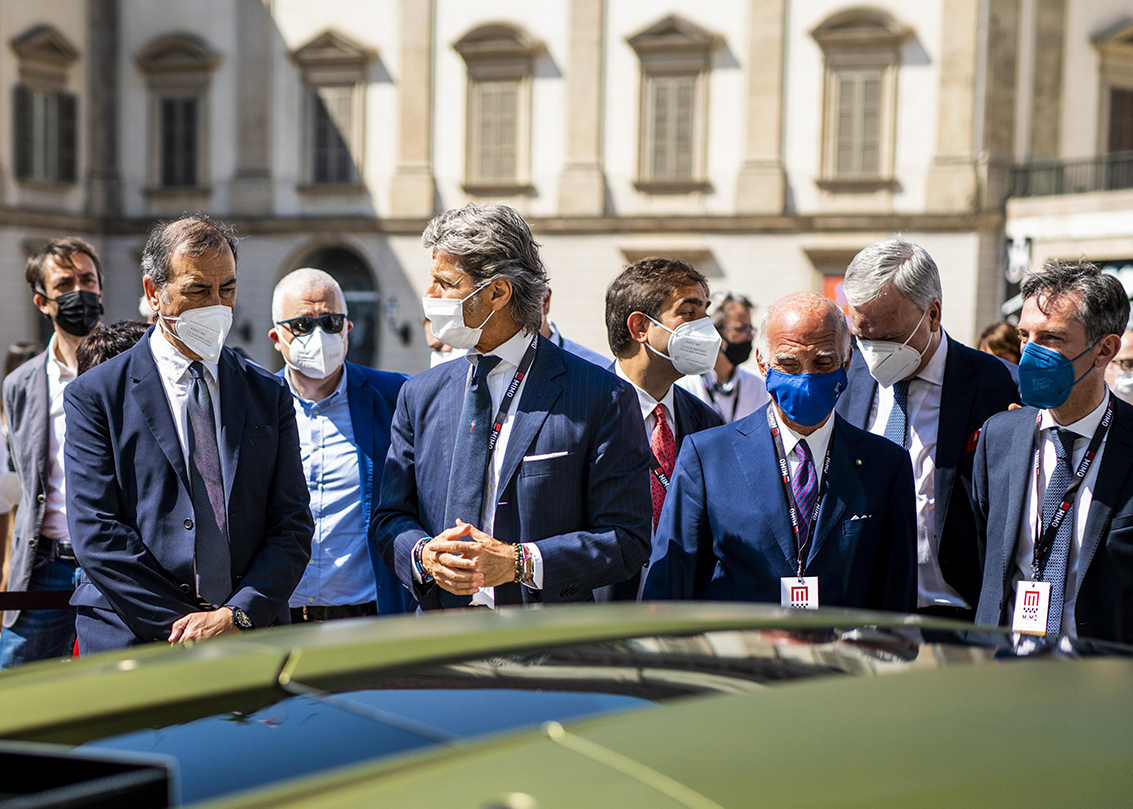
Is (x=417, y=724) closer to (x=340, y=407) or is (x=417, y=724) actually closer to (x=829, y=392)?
(x=829, y=392)

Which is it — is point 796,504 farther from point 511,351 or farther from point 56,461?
point 56,461

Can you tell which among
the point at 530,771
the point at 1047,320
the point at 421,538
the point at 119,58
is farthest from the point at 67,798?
the point at 119,58

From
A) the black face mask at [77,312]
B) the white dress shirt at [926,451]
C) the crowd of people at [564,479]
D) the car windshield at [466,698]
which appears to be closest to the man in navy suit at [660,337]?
the white dress shirt at [926,451]

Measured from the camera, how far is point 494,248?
354 centimetres

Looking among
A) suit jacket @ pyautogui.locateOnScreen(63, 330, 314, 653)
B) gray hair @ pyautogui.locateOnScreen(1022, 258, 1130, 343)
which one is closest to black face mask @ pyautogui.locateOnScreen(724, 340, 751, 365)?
gray hair @ pyautogui.locateOnScreen(1022, 258, 1130, 343)

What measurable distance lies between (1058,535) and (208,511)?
2484 millimetres

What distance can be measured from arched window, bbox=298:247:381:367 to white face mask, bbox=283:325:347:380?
22256 millimetres

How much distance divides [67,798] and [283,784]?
246 millimetres

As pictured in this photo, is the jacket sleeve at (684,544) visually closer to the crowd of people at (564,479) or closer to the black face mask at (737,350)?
the crowd of people at (564,479)

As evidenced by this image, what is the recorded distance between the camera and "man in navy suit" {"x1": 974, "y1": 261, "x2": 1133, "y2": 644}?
3.53 m

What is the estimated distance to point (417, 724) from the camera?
4.45ft

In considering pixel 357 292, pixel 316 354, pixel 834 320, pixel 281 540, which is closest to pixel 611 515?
pixel 834 320

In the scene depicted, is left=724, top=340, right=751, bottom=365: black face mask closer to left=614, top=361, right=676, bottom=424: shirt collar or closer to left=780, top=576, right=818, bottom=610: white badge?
left=614, top=361, right=676, bottom=424: shirt collar

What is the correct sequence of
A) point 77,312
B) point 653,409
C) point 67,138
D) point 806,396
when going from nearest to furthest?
point 806,396
point 653,409
point 77,312
point 67,138
